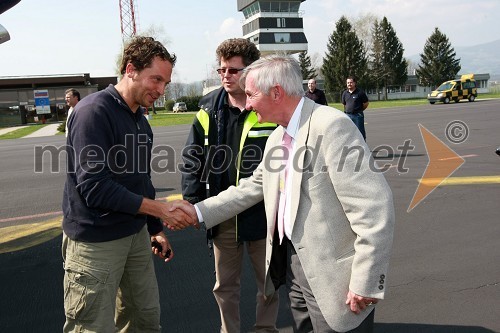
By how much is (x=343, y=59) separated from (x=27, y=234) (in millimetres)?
67804

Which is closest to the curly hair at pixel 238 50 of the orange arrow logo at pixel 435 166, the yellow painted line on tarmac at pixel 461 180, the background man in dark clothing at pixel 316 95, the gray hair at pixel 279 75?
the gray hair at pixel 279 75

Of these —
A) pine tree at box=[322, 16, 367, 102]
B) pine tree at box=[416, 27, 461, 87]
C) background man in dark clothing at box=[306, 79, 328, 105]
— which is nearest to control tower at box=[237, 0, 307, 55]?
pine tree at box=[322, 16, 367, 102]

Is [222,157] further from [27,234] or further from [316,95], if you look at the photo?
[316,95]

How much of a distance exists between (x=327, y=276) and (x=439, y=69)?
79754 mm

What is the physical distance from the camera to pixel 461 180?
28.4 feet

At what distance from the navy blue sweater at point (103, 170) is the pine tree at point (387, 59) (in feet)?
244

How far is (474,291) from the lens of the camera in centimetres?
419

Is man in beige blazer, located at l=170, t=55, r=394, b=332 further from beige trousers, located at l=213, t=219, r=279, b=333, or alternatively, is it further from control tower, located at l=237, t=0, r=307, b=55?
control tower, located at l=237, t=0, r=307, b=55

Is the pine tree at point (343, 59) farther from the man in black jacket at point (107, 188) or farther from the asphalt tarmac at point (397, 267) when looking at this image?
the man in black jacket at point (107, 188)

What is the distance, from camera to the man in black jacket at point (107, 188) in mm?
2434

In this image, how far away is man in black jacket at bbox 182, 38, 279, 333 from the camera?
10.8ft

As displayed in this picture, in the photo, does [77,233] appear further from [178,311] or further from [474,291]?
[474,291]

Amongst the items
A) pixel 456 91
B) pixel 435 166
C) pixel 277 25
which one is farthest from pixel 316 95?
pixel 277 25

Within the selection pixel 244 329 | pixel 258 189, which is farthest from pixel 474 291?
pixel 258 189
